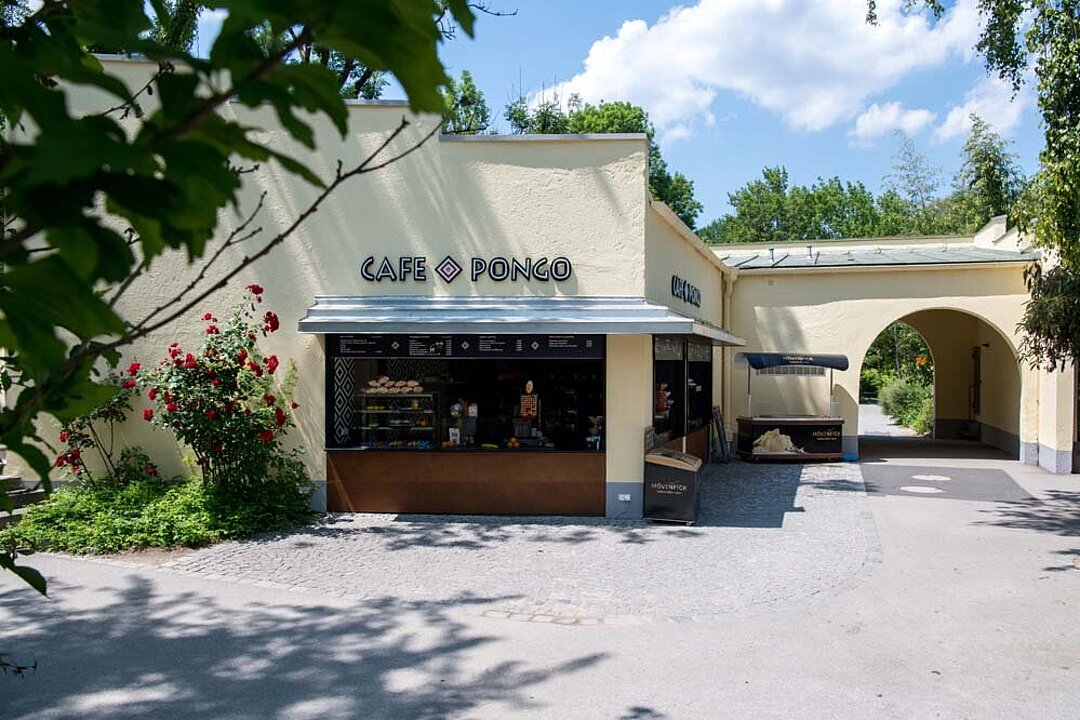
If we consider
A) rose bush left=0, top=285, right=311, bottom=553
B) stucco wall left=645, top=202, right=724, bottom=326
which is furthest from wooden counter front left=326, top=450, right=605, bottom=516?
stucco wall left=645, top=202, right=724, bottom=326

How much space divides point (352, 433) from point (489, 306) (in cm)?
255

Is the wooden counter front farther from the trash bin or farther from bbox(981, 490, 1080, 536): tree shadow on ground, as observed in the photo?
bbox(981, 490, 1080, 536): tree shadow on ground

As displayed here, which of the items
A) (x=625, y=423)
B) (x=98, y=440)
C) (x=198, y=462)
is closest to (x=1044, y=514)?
(x=625, y=423)

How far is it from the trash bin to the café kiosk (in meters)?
7.23

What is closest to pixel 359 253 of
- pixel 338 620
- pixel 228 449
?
pixel 228 449

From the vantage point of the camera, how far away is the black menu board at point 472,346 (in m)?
11.2

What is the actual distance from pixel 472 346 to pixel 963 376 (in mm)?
17918

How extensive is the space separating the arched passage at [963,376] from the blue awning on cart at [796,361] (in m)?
4.54

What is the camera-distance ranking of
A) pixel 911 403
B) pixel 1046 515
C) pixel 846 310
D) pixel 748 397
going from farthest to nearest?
1. pixel 911 403
2. pixel 846 310
3. pixel 748 397
4. pixel 1046 515

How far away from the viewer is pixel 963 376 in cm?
2397

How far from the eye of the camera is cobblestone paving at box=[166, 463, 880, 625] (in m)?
7.83

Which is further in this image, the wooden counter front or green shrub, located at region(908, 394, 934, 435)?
green shrub, located at region(908, 394, 934, 435)

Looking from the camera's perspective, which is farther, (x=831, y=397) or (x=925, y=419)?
(x=925, y=419)

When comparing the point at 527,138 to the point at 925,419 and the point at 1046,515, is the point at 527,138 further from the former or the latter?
the point at 925,419
